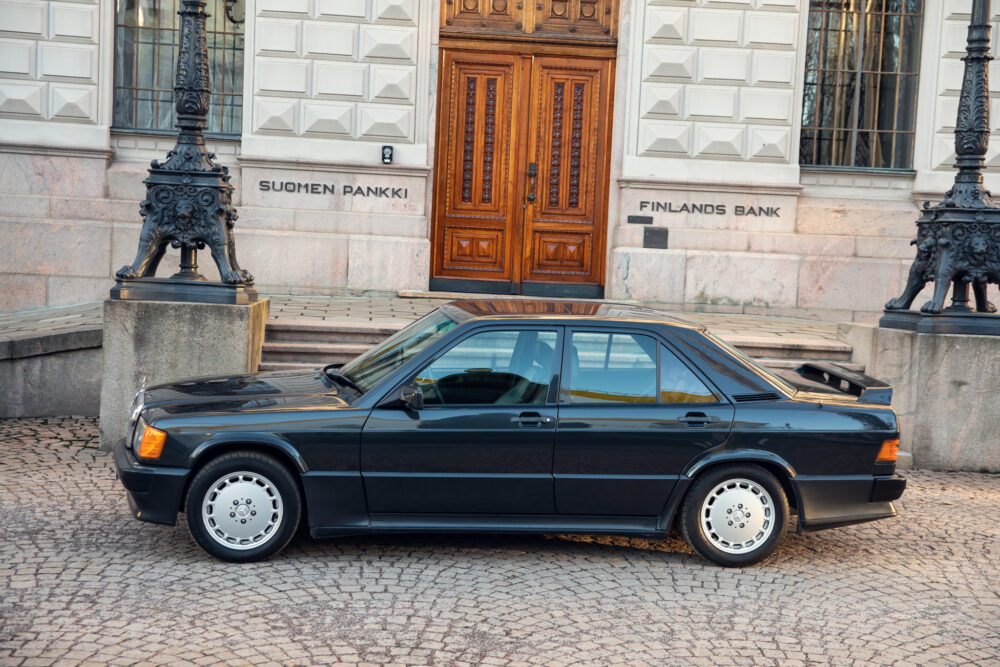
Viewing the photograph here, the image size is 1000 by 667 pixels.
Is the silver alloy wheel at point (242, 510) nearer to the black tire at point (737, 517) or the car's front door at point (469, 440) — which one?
the car's front door at point (469, 440)

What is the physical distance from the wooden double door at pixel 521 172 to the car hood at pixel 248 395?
7797 mm

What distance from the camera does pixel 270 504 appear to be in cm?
618

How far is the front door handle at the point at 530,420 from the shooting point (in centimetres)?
632

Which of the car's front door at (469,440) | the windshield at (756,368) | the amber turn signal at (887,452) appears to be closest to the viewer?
the car's front door at (469,440)

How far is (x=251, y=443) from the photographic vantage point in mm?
6164

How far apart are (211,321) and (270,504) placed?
339 centimetres

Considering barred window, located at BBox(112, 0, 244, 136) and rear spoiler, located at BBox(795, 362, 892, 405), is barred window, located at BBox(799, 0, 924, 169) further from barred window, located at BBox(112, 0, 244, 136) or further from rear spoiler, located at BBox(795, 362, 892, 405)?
rear spoiler, located at BBox(795, 362, 892, 405)

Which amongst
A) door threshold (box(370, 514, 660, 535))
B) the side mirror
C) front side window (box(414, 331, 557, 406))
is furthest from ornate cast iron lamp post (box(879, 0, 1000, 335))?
the side mirror

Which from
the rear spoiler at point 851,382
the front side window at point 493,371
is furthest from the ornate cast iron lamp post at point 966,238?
the front side window at point 493,371

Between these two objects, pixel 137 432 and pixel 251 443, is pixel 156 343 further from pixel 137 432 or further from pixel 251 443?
pixel 251 443

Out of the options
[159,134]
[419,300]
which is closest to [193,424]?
[419,300]

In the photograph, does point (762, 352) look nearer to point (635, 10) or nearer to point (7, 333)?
point (635, 10)

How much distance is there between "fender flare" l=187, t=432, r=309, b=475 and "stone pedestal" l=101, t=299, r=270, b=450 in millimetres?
3158

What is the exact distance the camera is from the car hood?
20.8 feet
